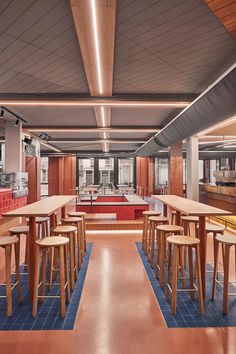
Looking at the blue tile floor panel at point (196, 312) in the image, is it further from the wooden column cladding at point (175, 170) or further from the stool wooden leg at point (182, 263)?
the wooden column cladding at point (175, 170)

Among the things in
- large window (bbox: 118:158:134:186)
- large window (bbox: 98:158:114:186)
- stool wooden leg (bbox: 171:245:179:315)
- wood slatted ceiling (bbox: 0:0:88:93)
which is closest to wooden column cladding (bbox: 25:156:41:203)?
wood slatted ceiling (bbox: 0:0:88:93)

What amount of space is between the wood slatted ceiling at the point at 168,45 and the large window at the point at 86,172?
515 inches

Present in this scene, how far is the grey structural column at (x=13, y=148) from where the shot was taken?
7254mm

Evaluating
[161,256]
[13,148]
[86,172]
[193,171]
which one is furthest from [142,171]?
[161,256]

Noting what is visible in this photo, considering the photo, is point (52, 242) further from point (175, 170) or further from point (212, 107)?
point (175, 170)

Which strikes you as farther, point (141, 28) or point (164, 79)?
point (164, 79)

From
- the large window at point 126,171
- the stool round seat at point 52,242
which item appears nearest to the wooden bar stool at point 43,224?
the stool round seat at point 52,242

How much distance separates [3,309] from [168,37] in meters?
3.43

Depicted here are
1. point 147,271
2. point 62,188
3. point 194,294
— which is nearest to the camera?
point 194,294

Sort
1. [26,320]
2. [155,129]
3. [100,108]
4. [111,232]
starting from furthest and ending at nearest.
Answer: [155,129] < [111,232] < [100,108] < [26,320]

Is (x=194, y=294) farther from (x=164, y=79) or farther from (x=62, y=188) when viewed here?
(x=62, y=188)

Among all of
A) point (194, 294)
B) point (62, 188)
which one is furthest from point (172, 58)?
point (62, 188)

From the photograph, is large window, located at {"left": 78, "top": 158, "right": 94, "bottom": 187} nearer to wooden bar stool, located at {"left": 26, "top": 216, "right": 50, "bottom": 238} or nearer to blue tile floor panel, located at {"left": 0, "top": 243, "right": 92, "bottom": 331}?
wooden bar stool, located at {"left": 26, "top": 216, "right": 50, "bottom": 238}

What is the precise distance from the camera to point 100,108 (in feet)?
17.8
